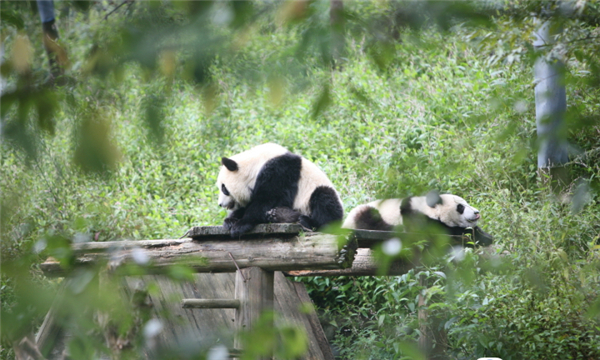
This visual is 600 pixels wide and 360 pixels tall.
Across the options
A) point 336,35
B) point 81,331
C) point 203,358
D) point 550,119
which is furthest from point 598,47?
point 81,331

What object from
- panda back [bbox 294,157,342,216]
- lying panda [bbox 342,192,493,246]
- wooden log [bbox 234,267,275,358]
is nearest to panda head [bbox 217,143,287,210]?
panda back [bbox 294,157,342,216]

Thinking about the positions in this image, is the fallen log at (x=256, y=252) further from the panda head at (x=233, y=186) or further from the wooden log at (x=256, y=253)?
the panda head at (x=233, y=186)

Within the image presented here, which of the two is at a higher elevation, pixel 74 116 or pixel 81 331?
pixel 74 116

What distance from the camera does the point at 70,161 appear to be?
0.99m

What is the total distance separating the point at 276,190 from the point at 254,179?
24cm

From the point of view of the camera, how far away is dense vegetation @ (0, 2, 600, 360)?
3.43ft

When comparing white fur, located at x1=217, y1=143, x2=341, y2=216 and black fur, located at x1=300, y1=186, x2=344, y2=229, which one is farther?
white fur, located at x1=217, y1=143, x2=341, y2=216

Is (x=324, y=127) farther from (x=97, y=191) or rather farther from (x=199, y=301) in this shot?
(x=199, y=301)

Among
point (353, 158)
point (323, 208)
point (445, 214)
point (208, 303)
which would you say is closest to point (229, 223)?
point (208, 303)

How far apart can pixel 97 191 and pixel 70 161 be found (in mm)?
7372

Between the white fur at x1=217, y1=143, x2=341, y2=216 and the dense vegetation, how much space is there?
559 mm

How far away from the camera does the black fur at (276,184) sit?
4.23 metres

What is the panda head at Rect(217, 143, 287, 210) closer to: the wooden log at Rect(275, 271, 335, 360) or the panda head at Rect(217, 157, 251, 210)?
the panda head at Rect(217, 157, 251, 210)

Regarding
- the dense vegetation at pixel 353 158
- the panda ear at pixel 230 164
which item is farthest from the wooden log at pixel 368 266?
the panda ear at pixel 230 164
